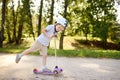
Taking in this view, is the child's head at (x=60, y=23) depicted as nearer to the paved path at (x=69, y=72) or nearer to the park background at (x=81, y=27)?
the paved path at (x=69, y=72)

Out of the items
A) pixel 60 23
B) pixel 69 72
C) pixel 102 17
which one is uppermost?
pixel 102 17

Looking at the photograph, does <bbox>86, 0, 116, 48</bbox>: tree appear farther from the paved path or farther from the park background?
the paved path

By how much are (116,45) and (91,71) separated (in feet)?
91.7

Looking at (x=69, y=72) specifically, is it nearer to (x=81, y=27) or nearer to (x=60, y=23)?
(x=60, y=23)

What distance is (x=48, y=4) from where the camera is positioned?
2630 centimetres

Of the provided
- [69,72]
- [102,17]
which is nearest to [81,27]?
[102,17]

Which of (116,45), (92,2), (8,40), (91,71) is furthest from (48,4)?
(91,71)

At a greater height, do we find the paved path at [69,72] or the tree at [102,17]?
the tree at [102,17]

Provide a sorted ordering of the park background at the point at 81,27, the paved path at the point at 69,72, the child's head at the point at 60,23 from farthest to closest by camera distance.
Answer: the park background at the point at 81,27 → the child's head at the point at 60,23 → the paved path at the point at 69,72

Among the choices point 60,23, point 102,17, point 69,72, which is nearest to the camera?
point 60,23

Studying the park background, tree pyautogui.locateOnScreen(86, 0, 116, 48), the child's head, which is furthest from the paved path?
tree pyautogui.locateOnScreen(86, 0, 116, 48)

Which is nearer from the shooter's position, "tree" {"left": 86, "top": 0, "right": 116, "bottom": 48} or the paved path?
the paved path

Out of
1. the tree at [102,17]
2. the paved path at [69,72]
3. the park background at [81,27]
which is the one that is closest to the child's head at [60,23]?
the paved path at [69,72]

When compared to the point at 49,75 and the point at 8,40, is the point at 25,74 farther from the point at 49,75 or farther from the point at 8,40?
the point at 8,40
